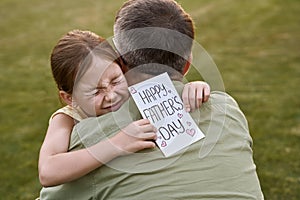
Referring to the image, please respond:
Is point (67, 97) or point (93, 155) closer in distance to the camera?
point (93, 155)

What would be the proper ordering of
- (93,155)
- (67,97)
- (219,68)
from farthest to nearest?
(219,68), (67,97), (93,155)

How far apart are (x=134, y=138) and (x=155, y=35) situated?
0.31m

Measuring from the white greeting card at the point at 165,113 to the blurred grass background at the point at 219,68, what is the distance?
1956 mm

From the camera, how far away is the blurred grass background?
14.1 feet

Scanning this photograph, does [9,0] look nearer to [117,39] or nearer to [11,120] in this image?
[11,120]

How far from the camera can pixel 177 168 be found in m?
1.85

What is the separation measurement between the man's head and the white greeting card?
2.2 inches

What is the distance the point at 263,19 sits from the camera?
9.07m

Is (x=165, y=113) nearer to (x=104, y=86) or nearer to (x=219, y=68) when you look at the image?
(x=104, y=86)

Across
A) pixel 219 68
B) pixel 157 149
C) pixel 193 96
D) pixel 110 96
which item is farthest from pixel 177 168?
pixel 219 68

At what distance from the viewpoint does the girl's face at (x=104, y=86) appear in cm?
204

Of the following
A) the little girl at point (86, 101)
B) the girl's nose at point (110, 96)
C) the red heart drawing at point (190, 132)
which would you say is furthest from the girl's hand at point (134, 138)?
the girl's nose at point (110, 96)

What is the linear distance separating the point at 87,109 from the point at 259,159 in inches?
95.8

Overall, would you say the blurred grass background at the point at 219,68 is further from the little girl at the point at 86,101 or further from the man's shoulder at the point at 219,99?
the little girl at the point at 86,101
